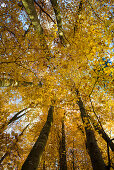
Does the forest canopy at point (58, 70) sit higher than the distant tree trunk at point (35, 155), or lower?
higher

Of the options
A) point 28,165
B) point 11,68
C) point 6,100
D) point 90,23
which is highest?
point 90,23

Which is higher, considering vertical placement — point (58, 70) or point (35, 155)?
point (58, 70)

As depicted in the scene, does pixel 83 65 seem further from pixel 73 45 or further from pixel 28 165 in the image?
pixel 28 165

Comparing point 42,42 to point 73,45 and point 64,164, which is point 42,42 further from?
point 64,164

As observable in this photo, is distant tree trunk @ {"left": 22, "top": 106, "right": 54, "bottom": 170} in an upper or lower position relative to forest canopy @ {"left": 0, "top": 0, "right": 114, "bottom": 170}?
lower

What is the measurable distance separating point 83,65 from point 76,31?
3.60 meters

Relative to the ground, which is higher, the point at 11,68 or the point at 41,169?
the point at 11,68

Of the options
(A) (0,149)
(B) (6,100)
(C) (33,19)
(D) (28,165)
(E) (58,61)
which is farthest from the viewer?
(B) (6,100)

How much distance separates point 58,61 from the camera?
824cm

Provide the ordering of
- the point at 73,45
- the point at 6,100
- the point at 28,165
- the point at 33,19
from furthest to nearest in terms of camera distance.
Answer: the point at 6,100, the point at 73,45, the point at 33,19, the point at 28,165

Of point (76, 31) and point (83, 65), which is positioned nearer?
point (76, 31)

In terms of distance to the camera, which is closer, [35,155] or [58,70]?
[35,155]

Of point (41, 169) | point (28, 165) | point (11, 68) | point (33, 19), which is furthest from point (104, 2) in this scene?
point (41, 169)

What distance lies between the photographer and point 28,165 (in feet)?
10.5
